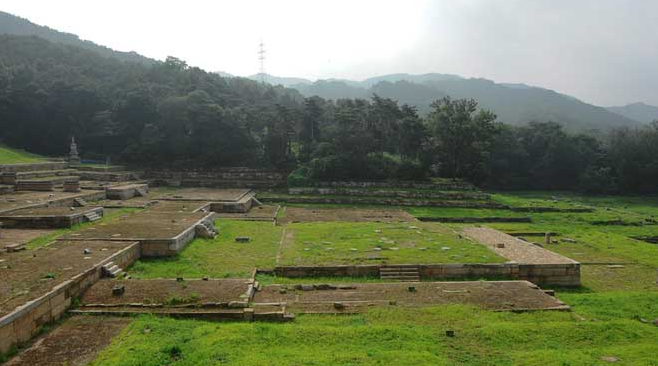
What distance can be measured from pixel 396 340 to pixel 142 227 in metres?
12.5

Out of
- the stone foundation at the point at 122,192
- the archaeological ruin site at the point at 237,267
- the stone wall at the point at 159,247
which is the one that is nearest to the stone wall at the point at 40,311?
the archaeological ruin site at the point at 237,267

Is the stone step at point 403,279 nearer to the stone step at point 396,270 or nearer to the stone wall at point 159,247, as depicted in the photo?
the stone step at point 396,270

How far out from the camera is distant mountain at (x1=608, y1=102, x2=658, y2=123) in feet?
585

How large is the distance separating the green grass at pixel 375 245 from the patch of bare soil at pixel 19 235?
9052mm

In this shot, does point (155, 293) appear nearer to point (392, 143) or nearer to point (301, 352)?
point (301, 352)

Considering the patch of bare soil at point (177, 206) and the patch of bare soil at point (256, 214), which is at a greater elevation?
the patch of bare soil at point (177, 206)

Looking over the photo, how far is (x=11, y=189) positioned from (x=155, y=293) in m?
20.2

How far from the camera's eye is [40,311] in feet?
28.9

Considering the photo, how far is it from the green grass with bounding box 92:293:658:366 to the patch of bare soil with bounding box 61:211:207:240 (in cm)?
687

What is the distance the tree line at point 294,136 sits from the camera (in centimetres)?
4025

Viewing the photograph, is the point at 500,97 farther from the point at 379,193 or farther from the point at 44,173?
the point at 44,173

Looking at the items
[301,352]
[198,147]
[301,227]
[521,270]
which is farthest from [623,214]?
[198,147]

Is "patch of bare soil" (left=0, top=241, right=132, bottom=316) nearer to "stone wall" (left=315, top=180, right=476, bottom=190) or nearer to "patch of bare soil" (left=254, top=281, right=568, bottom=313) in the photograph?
"patch of bare soil" (left=254, top=281, right=568, bottom=313)

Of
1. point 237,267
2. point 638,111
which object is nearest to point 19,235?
point 237,267
